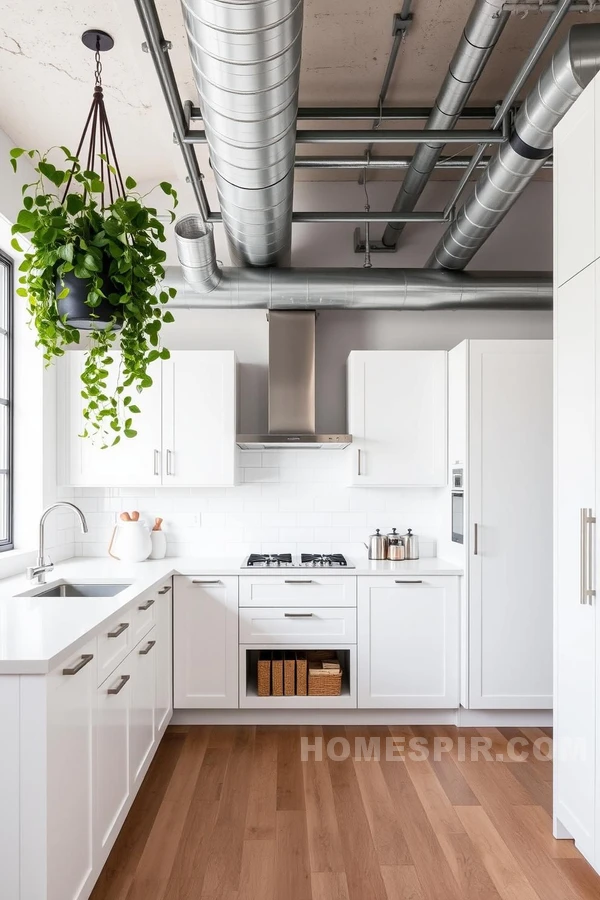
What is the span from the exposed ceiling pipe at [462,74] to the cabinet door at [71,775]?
2.43 meters

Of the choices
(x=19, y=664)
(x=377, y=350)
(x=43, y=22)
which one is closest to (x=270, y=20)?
(x=43, y=22)

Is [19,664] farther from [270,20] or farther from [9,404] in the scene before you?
[9,404]

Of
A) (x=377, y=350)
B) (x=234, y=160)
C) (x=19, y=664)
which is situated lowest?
(x=19, y=664)

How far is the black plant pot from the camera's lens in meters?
1.77

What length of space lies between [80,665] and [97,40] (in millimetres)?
2479

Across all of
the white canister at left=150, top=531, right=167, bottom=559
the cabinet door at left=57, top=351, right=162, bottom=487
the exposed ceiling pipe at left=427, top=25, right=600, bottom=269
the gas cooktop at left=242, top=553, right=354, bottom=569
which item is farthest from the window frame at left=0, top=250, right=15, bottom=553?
the exposed ceiling pipe at left=427, top=25, right=600, bottom=269

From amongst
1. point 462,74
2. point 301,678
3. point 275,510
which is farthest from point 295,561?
point 462,74

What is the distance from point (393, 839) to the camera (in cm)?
255

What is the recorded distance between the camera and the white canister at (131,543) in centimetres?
394

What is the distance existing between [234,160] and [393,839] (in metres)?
2.68

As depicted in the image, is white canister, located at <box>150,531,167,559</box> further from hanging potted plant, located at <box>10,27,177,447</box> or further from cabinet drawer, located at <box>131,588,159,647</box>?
hanging potted plant, located at <box>10,27,177,447</box>

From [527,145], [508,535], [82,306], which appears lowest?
[508,535]

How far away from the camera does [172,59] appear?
292 cm

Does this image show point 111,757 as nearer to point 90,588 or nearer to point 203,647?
point 90,588
